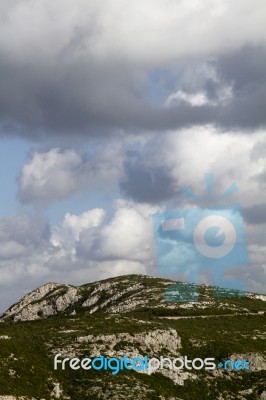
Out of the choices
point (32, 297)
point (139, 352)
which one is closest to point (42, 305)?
point (32, 297)

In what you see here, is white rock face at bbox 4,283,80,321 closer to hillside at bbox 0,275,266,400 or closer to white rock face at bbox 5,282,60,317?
white rock face at bbox 5,282,60,317

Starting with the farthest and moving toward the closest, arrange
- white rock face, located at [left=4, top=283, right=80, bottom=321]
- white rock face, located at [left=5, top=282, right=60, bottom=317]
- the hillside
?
white rock face, located at [left=5, top=282, right=60, bottom=317], white rock face, located at [left=4, top=283, right=80, bottom=321], the hillside

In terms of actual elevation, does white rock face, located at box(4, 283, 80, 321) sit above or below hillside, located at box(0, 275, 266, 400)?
above

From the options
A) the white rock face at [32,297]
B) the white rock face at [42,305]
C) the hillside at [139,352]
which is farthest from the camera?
the white rock face at [32,297]

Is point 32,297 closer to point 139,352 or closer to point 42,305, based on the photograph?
point 42,305

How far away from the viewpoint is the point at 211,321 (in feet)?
360

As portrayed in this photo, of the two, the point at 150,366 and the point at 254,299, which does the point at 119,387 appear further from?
the point at 254,299

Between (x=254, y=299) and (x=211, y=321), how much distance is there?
191 feet

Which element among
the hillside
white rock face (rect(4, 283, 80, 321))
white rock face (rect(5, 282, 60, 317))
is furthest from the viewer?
white rock face (rect(5, 282, 60, 317))

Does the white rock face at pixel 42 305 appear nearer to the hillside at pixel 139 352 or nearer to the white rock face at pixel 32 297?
the white rock face at pixel 32 297

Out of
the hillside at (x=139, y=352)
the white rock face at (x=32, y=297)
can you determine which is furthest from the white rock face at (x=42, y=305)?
the hillside at (x=139, y=352)

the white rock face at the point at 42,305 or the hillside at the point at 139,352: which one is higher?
the white rock face at the point at 42,305

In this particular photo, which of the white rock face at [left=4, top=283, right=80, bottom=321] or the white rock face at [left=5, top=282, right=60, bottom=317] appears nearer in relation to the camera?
the white rock face at [left=4, top=283, right=80, bottom=321]

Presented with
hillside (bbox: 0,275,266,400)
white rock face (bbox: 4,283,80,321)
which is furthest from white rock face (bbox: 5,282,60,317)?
hillside (bbox: 0,275,266,400)
